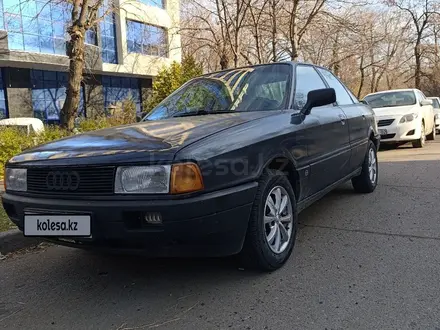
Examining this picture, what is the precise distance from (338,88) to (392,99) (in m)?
6.88

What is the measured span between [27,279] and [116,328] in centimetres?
126

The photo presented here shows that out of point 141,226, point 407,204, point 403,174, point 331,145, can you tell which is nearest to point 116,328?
point 141,226

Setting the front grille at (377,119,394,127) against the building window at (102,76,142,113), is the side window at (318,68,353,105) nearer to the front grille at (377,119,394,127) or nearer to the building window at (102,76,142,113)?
the front grille at (377,119,394,127)

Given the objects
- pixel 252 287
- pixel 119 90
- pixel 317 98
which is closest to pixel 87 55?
pixel 119 90

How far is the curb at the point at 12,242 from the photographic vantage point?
3.92 m

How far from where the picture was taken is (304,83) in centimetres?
402

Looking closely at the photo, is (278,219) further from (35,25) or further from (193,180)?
(35,25)

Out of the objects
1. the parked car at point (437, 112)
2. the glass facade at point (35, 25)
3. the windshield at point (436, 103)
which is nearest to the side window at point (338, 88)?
the parked car at point (437, 112)

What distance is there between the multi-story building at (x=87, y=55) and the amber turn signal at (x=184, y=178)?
561 inches

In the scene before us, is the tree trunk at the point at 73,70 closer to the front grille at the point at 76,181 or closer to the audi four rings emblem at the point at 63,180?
the front grille at the point at 76,181

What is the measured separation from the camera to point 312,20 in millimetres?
16078

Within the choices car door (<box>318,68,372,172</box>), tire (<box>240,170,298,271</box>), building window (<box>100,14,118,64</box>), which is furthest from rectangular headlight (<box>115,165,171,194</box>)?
building window (<box>100,14,118,64</box>)

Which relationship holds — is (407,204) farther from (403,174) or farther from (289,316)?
Answer: (289,316)

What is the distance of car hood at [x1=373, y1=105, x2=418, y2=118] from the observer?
9.93 m
